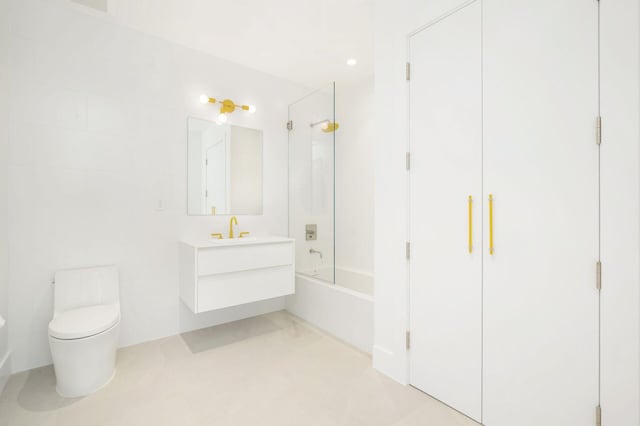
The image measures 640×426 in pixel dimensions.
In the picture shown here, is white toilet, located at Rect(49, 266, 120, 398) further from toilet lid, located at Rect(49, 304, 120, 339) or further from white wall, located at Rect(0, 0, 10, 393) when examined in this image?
white wall, located at Rect(0, 0, 10, 393)

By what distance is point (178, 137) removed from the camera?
2.63 m

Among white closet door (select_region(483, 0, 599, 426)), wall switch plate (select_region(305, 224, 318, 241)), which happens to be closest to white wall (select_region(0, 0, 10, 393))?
wall switch plate (select_region(305, 224, 318, 241))

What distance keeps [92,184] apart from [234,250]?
118 cm

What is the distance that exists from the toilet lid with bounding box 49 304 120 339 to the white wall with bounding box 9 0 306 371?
0.34 meters

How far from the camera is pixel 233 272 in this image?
238 cm

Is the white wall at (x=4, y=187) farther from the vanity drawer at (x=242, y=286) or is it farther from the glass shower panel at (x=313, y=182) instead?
the glass shower panel at (x=313, y=182)

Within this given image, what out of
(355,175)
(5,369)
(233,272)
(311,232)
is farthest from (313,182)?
(5,369)

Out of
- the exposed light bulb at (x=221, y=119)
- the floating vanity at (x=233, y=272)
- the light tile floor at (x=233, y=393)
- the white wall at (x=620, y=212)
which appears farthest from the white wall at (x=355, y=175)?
the white wall at (x=620, y=212)

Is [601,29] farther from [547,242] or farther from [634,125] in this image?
[547,242]

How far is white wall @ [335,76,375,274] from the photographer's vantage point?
3252mm

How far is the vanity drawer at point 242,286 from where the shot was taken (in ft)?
7.46

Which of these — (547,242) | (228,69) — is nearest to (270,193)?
(228,69)

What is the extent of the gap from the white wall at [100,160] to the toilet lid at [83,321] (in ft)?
1.13

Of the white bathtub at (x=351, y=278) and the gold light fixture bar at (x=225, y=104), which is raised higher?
the gold light fixture bar at (x=225, y=104)
